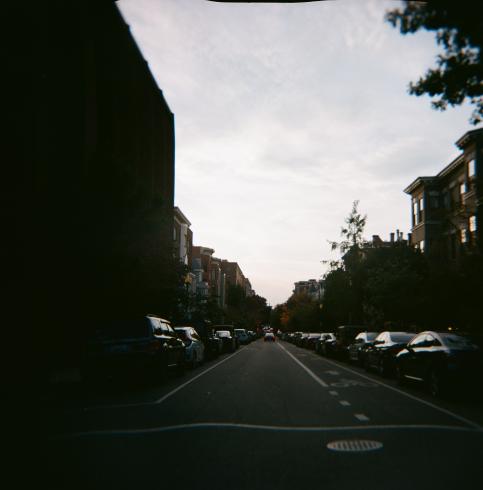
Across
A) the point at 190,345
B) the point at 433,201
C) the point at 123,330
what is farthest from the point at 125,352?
the point at 433,201

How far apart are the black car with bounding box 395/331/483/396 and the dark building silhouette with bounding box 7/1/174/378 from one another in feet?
26.3

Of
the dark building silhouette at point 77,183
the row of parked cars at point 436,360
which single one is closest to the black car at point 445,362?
the row of parked cars at point 436,360

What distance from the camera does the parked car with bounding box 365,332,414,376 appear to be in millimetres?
18723

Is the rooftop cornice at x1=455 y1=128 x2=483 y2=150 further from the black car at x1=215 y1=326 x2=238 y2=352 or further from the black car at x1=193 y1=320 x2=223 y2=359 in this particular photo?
the black car at x1=215 y1=326 x2=238 y2=352

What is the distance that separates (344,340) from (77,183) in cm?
1467

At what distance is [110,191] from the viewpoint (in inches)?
856

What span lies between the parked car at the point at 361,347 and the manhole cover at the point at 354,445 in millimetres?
14787

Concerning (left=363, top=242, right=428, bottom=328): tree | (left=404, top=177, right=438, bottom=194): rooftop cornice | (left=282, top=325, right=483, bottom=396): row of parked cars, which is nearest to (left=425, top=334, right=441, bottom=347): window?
(left=282, top=325, right=483, bottom=396): row of parked cars

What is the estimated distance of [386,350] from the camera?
19031 millimetres

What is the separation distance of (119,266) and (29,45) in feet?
46.1

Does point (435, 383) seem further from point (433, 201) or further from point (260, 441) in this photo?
point (433, 201)

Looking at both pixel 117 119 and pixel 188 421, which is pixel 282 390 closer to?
pixel 188 421

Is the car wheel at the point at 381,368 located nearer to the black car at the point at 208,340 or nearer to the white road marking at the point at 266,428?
the white road marking at the point at 266,428

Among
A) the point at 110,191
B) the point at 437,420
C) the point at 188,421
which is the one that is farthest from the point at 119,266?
the point at 437,420
